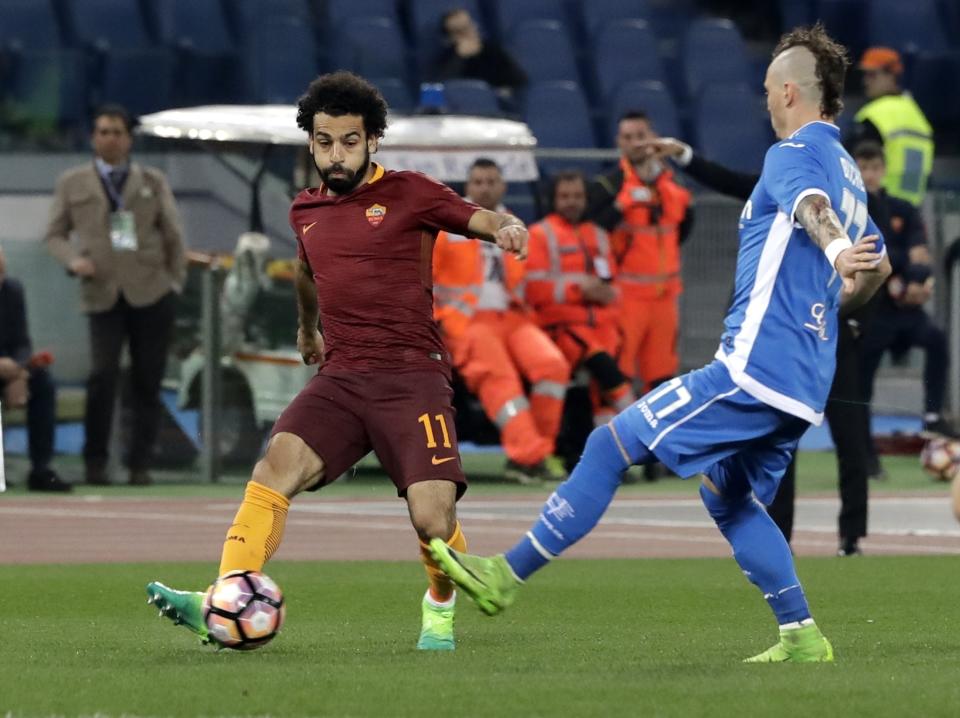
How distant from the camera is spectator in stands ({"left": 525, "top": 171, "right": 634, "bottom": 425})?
16859 millimetres

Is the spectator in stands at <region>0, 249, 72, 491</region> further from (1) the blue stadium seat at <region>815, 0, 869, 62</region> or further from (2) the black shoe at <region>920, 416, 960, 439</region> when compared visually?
(1) the blue stadium seat at <region>815, 0, 869, 62</region>

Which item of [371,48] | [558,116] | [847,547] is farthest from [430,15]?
[847,547]

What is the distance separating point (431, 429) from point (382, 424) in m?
0.17

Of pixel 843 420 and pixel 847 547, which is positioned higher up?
pixel 843 420

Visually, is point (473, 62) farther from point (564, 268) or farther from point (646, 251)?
point (564, 268)

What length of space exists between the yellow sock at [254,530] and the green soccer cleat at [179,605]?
0.19 m

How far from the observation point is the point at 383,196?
25.8 feet

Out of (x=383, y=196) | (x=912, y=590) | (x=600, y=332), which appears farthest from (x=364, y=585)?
(x=600, y=332)

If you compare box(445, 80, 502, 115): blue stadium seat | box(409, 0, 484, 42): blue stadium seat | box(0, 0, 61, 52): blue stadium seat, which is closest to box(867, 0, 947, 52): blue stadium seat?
box(409, 0, 484, 42): blue stadium seat

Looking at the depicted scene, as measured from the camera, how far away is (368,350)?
7836 mm

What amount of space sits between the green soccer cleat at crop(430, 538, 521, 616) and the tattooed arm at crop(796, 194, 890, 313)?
143 cm

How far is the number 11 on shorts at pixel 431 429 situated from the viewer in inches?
304

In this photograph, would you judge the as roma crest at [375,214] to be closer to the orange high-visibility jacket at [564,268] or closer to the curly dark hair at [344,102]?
the curly dark hair at [344,102]

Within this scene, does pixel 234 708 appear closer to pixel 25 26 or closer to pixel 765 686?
pixel 765 686
